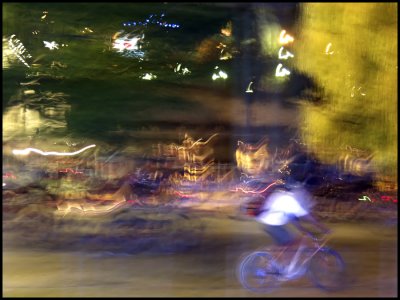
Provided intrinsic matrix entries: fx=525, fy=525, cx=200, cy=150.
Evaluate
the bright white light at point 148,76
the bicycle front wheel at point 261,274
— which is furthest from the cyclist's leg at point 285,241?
the bright white light at point 148,76

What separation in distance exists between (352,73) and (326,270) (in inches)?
114

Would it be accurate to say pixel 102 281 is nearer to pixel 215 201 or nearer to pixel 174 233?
pixel 174 233

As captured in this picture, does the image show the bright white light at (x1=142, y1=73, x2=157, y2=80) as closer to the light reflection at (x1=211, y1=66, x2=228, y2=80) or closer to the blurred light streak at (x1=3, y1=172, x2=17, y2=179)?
the light reflection at (x1=211, y1=66, x2=228, y2=80)

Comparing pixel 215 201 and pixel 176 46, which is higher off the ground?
pixel 176 46

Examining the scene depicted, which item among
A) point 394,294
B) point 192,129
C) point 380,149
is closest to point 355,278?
point 394,294

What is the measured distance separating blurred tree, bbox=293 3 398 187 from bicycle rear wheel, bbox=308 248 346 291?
250 centimetres

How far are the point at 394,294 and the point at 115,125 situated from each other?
13.0 ft

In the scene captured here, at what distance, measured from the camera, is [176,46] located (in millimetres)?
6570

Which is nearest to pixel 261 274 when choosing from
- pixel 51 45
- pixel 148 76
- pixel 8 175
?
pixel 148 76

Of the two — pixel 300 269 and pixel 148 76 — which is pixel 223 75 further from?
pixel 300 269

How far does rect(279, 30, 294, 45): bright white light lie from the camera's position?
7.13 metres

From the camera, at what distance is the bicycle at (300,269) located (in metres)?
6.11

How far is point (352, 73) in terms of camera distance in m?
7.43

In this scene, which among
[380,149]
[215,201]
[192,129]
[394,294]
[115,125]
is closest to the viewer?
[394,294]
